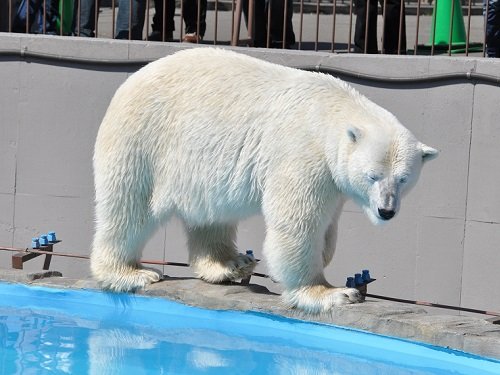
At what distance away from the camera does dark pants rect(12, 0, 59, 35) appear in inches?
311

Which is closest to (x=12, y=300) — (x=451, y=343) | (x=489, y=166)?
(x=451, y=343)

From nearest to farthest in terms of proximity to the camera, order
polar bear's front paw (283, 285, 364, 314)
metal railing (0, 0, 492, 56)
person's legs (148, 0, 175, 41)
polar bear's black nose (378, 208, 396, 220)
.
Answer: polar bear's black nose (378, 208, 396, 220)
polar bear's front paw (283, 285, 364, 314)
metal railing (0, 0, 492, 56)
person's legs (148, 0, 175, 41)

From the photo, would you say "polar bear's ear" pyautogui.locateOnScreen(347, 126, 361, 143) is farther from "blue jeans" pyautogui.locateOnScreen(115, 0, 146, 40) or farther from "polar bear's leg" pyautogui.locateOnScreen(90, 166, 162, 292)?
"blue jeans" pyautogui.locateOnScreen(115, 0, 146, 40)

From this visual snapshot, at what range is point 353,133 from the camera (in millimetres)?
4785

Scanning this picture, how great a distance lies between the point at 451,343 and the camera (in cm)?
481

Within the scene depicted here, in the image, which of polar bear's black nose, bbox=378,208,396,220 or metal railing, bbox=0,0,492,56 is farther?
metal railing, bbox=0,0,492,56

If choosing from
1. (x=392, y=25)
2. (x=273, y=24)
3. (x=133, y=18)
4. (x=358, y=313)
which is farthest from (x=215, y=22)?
(x=358, y=313)

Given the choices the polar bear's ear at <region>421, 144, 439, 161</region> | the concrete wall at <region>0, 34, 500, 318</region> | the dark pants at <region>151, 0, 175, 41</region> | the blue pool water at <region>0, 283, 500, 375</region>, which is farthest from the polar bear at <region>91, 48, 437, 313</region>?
the dark pants at <region>151, 0, 175, 41</region>

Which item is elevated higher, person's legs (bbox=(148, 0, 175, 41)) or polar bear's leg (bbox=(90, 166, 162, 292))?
person's legs (bbox=(148, 0, 175, 41))

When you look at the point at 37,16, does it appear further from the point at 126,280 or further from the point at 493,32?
the point at 493,32

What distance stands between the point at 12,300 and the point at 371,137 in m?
2.22

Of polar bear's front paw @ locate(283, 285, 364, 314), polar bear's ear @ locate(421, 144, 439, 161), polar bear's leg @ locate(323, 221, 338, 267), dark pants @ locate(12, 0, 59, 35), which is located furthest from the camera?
dark pants @ locate(12, 0, 59, 35)

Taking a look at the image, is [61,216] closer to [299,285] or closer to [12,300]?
A: [12,300]

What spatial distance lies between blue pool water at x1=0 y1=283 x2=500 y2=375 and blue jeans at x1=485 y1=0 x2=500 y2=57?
273cm
